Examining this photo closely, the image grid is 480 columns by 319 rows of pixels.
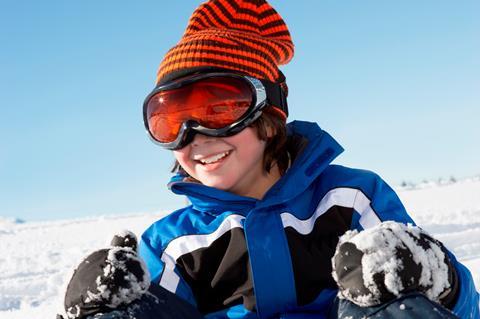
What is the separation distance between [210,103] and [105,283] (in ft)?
2.84

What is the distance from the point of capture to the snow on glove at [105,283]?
178 centimetres

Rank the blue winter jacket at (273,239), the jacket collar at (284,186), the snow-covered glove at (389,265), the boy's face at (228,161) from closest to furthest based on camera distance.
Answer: the snow-covered glove at (389,265) < the blue winter jacket at (273,239) < the jacket collar at (284,186) < the boy's face at (228,161)

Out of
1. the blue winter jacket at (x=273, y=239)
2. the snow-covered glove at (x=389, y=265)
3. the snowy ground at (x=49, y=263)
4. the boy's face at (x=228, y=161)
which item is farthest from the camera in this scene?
the snowy ground at (x=49, y=263)

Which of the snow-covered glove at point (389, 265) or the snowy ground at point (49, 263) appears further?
the snowy ground at point (49, 263)

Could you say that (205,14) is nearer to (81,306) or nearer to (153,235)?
(153,235)

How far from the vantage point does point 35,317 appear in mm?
3713

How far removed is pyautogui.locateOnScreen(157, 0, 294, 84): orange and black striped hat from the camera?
2334 mm

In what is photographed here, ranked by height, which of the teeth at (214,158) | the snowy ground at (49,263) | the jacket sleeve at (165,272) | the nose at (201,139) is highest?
the nose at (201,139)

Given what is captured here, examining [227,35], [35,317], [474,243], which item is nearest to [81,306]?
[227,35]

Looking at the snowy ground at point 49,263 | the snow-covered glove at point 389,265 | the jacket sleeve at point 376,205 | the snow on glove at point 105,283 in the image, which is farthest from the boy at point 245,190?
the snowy ground at point 49,263

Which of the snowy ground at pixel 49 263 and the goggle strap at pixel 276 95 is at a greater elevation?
the goggle strap at pixel 276 95

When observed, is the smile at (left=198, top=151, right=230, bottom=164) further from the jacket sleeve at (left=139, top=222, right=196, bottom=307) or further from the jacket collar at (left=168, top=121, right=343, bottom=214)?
the jacket sleeve at (left=139, top=222, right=196, bottom=307)

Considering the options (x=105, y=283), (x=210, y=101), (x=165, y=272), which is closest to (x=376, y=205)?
(x=210, y=101)

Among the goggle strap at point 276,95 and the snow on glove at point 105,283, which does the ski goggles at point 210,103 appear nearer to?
the goggle strap at point 276,95
